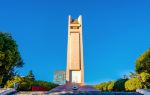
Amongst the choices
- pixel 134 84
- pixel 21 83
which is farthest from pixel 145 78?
pixel 21 83

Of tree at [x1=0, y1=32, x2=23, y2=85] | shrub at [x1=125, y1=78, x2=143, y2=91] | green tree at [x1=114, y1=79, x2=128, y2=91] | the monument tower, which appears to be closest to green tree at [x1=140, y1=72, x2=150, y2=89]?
shrub at [x1=125, y1=78, x2=143, y2=91]

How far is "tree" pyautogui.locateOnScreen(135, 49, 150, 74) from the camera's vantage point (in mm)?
37562

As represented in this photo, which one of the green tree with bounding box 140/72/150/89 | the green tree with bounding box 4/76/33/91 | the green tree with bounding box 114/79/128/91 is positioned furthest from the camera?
the green tree with bounding box 114/79/128/91

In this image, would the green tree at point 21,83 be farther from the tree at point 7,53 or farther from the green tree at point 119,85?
the green tree at point 119,85

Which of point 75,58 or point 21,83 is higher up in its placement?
point 75,58

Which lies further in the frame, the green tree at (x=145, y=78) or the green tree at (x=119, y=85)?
the green tree at (x=119, y=85)

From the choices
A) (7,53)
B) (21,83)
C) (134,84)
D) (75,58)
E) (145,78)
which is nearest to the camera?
(7,53)

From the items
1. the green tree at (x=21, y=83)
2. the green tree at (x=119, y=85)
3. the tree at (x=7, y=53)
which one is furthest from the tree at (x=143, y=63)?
the tree at (x=7, y=53)

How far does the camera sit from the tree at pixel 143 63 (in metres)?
37.6

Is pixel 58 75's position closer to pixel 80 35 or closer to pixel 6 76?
pixel 80 35

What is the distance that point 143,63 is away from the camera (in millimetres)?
37844

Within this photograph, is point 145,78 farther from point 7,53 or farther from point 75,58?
point 75,58

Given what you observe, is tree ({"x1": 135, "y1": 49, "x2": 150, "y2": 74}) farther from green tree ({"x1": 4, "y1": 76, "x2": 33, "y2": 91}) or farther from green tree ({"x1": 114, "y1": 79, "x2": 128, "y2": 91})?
green tree ({"x1": 4, "y1": 76, "x2": 33, "y2": 91})

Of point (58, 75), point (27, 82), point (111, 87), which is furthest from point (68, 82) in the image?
point (58, 75)
